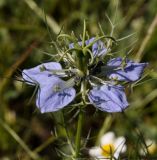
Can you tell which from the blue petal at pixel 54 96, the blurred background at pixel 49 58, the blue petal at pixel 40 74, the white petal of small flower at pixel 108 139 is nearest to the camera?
the blue petal at pixel 54 96

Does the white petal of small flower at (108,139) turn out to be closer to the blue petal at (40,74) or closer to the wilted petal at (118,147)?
the wilted petal at (118,147)

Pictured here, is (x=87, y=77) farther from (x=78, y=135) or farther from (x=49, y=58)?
(x=49, y=58)

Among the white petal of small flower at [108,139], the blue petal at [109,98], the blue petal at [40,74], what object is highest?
the blue petal at [40,74]

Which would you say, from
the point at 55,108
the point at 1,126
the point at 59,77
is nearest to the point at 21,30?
the point at 1,126

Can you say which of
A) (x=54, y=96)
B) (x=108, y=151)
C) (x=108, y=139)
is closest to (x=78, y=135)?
(x=54, y=96)

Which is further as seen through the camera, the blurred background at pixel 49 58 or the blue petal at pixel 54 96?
the blurred background at pixel 49 58

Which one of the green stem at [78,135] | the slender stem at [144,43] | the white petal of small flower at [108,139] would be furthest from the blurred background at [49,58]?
the green stem at [78,135]

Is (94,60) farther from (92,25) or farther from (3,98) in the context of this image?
(92,25)

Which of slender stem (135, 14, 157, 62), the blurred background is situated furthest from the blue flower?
slender stem (135, 14, 157, 62)

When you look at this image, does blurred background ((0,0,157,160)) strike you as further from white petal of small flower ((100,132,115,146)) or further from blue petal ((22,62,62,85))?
blue petal ((22,62,62,85))
